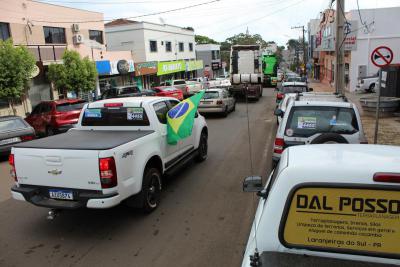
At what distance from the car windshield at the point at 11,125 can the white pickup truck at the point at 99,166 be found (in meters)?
5.79

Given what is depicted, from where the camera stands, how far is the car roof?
2.49 m

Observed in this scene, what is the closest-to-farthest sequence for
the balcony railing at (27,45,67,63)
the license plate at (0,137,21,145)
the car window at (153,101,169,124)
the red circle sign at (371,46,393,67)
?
1. the car window at (153,101,169,124)
2. the red circle sign at (371,46,393,67)
3. the license plate at (0,137,21,145)
4. the balcony railing at (27,45,67,63)

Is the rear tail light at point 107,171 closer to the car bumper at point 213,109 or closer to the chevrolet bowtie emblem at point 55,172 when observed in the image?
the chevrolet bowtie emblem at point 55,172

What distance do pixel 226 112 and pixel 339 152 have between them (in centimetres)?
1545

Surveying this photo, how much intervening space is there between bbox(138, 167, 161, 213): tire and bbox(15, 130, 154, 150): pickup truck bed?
2.25ft

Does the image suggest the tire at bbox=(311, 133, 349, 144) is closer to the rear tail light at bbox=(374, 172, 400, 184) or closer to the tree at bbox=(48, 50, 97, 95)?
the rear tail light at bbox=(374, 172, 400, 184)

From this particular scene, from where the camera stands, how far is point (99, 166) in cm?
514

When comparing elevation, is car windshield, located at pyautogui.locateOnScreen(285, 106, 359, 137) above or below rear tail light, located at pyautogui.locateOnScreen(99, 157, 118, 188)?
above

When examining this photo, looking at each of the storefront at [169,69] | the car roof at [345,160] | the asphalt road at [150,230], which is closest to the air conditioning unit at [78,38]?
the storefront at [169,69]

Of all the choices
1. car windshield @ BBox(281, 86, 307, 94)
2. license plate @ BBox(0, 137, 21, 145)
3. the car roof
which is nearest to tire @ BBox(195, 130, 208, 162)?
license plate @ BBox(0, 137, 21, 145)

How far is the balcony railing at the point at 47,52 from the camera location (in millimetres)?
19984

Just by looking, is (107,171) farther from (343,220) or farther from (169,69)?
(169,69)

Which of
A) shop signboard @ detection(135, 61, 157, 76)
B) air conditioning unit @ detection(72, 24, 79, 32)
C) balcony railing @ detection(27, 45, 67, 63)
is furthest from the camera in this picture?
shop signboard @ detection(135, 61, 157, 76)

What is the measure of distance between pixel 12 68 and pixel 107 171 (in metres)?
13.3
